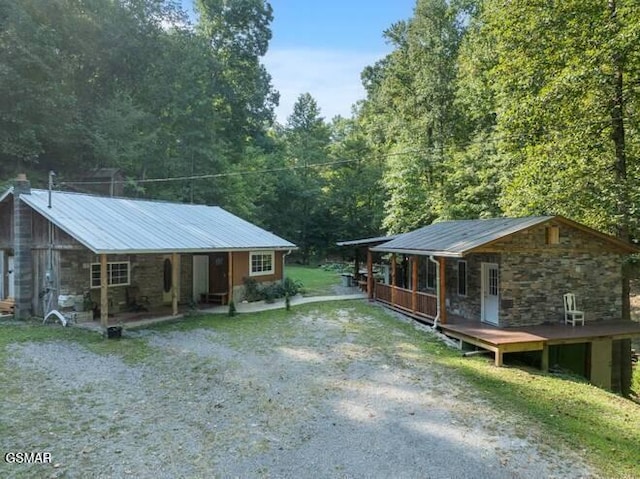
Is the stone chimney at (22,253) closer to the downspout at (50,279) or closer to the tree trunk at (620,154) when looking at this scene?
the downspout at (50,279)

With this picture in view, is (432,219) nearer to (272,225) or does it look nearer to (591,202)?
(591,202)

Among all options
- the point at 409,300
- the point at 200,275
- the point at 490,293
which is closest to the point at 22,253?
the point at 200,275

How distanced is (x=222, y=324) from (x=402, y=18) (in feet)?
80.3

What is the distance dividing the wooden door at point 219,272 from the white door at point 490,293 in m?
9.60

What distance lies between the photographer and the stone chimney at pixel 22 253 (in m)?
13.0

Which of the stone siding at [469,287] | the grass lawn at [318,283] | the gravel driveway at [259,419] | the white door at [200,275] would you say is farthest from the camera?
the grass lawn at [318,283]

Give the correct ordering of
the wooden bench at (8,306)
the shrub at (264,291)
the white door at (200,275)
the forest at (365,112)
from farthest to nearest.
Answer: the shrub at (264,291), the white door at (200,275), the wooden bench at (8,306), the forest at (365,112)

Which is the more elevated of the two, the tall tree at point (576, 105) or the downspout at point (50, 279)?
the tall tree at point (576, 105)

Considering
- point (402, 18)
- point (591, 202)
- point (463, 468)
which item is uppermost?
point (402, 18)

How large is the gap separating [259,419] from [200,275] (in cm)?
1147

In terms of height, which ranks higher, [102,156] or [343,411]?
[102,156]

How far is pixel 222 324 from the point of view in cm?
1295

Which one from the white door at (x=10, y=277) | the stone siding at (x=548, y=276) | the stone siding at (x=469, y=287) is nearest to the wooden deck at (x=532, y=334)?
the stone siding at (x=548, y=276)

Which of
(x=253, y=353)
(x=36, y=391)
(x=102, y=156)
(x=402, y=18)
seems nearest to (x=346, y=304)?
(x=253, y=353)
